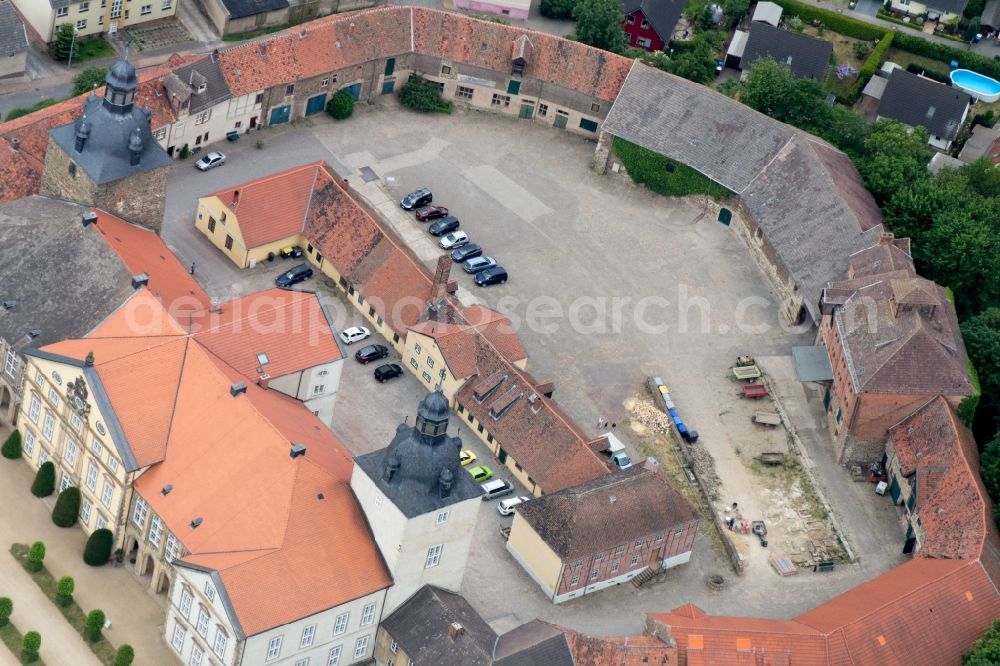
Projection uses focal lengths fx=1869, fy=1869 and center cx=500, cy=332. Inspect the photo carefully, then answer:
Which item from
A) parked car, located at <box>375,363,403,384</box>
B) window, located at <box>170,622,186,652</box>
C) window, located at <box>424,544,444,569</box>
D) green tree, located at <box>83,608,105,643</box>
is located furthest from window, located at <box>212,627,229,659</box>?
parked car, located at <box>375,363,403,384</box>

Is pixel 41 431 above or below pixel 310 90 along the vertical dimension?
below

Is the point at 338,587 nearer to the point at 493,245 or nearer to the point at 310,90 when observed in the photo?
the point at 493,245

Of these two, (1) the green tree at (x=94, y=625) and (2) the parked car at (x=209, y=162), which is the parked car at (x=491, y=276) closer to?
(2) the parked car at (x=209, y=162)

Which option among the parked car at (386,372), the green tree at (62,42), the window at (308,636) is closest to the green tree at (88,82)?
the green tree at (62,42)

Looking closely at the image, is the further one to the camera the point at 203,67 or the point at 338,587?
the point at 203,67

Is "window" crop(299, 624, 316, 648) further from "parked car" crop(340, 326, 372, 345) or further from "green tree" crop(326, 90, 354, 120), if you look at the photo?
"green tree" crop(326, 90, 354, 120)

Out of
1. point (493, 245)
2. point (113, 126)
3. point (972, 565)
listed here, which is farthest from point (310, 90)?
point (972, 565)
